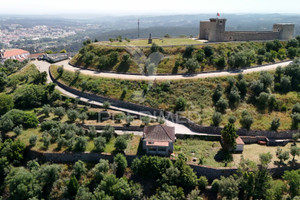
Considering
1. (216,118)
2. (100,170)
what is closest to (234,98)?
(216,118)

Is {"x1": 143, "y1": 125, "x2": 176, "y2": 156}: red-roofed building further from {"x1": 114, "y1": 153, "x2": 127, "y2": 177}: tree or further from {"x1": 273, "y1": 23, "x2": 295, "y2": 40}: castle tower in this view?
{"x1": 273, "y1": 23, "x2": 295, "y2": 40}: castle tower

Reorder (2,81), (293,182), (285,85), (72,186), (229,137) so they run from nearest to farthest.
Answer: (293,182), (72,186), (229,137), (285,85), (2,81)

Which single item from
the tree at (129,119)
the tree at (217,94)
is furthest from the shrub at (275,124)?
the tree at (129,119)

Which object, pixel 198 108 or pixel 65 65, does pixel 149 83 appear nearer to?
pixel 198 108

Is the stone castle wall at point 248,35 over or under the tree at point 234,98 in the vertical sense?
over

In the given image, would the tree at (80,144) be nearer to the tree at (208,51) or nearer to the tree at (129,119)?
the tree at (129,119)

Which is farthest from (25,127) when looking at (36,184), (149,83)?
(149,83)

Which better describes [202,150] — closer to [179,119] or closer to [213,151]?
[213,151]

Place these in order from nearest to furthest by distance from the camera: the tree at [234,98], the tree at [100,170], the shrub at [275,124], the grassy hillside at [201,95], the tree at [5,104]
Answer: the tree at [100,170] → the shrub at [275,124] → the grassy hillside at [201,95] → the tree at [234,98] → the tree at [5,104]
